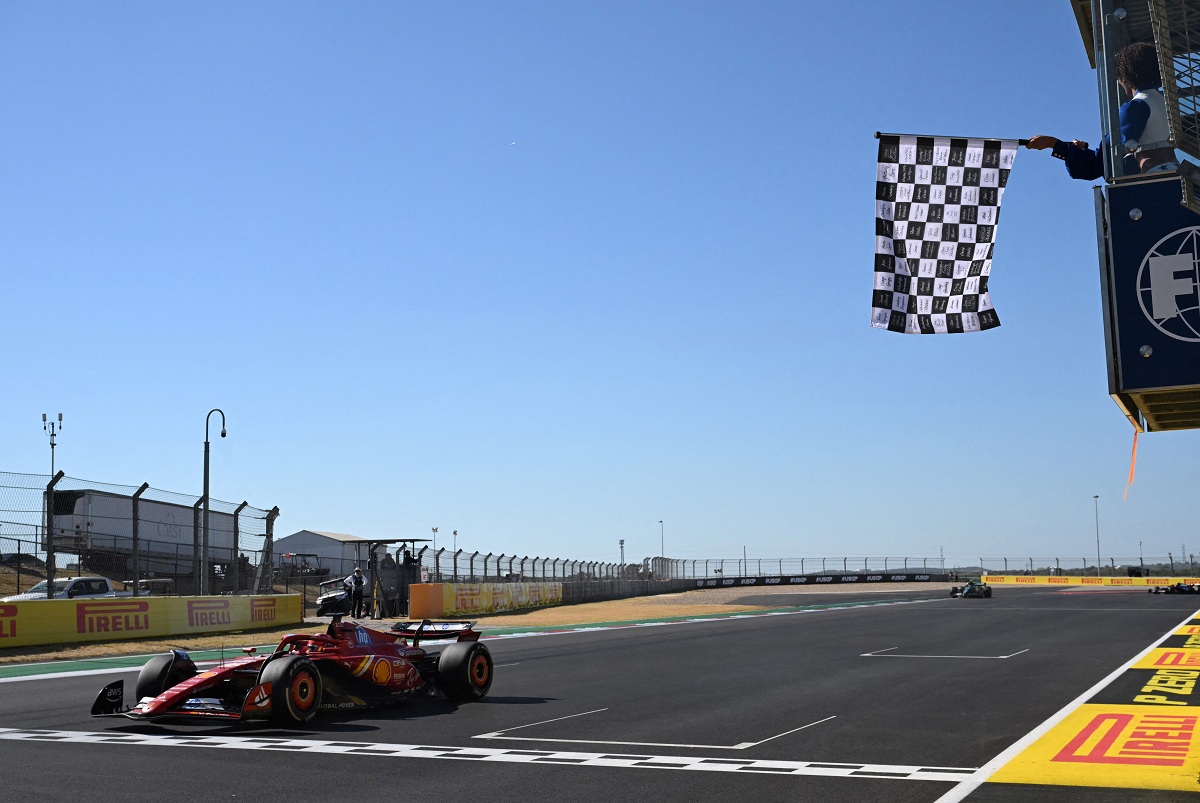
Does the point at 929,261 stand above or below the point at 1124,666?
above

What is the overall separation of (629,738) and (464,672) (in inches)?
125

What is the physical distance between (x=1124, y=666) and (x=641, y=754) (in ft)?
34.2

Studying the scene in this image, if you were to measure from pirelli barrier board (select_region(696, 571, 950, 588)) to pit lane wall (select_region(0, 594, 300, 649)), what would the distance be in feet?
166

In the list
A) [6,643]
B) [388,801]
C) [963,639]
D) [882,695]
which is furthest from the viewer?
[963,639]

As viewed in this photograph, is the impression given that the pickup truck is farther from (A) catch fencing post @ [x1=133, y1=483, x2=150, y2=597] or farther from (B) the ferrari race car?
(B) the ferrari race car

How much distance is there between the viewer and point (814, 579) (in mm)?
80062

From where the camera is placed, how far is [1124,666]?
16.0m

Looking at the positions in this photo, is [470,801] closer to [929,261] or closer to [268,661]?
[268,661]

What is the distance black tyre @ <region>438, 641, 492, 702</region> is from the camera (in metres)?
12.3

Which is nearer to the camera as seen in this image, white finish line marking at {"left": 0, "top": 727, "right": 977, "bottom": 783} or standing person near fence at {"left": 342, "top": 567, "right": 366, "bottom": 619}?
white finish line marking at {"left": 0, "top": 727, "right": 977, "bottom": 783}

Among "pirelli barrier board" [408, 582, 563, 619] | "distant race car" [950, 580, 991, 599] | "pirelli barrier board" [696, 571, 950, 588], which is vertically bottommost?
"pirelli barrier board" [696, 571, 950, 588]

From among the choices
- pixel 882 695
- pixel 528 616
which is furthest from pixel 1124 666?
pixel 528 616

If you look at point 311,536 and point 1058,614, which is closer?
point 1058,614

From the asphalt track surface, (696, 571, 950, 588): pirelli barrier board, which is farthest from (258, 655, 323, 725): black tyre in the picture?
(696, 571, 950, 588): pirelli barrier board
